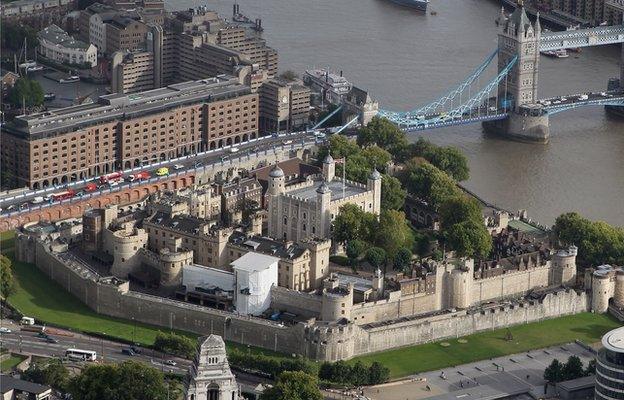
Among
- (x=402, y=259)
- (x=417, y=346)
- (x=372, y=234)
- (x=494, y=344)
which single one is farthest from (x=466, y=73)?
(x=417, y=346)

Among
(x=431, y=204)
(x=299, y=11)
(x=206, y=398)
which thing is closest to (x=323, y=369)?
(x=206, y=398)

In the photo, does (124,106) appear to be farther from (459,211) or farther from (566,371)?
(566,371)

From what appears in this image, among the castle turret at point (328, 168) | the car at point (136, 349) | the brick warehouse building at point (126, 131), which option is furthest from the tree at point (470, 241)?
the brick warehouse building at point (126, 131)

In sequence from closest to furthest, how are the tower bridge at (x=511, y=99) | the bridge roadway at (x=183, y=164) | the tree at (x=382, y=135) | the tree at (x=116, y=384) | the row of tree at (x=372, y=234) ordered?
the tree at (x=116, y=384)
the row of tree at (x=372, y=234)
the bridge roadway at (x=183, y=164)
the tree at (x=382, y=135)
the tower bridge at (x=511, y=99)

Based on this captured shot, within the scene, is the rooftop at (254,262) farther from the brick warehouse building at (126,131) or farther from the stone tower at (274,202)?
the brick warehouse building at (126,131)

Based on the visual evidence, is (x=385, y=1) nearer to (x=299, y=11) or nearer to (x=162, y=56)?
(x=299, y=11)
